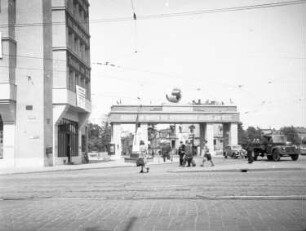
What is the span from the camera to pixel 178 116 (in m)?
65.8

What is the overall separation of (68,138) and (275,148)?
688 inches

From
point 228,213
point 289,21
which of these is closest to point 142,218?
point 228,213

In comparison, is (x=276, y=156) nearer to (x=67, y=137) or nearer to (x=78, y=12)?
(x=67, y=137)

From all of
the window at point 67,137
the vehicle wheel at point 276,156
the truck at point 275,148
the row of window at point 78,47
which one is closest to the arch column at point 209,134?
the truck at point 275,148

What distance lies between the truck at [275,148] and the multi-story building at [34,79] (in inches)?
638

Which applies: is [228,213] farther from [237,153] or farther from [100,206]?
[237,153]

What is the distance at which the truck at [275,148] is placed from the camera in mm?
36094

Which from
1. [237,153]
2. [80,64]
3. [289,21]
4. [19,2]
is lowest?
[237,153]

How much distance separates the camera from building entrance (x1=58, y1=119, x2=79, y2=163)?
118 feet

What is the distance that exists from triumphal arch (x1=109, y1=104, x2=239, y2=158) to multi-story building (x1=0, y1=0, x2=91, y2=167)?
28.7 m

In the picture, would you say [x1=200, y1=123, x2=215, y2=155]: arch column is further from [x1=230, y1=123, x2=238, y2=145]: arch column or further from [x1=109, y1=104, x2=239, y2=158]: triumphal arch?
[x1=230, y1=123, x2=238, y2=145]: arch column

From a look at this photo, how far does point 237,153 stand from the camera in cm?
5350

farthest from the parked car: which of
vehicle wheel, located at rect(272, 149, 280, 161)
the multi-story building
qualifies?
the multi-story building

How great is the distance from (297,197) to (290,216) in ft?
9.43
